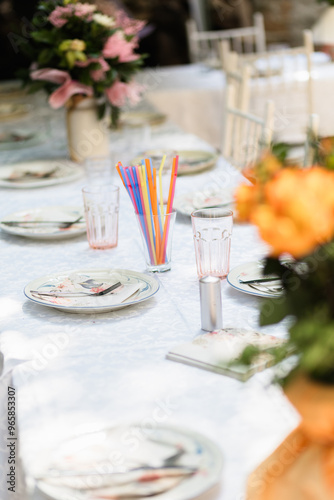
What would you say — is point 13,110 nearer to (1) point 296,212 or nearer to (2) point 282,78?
(2) point 282,78

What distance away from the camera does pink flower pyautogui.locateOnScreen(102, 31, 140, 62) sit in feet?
7.11

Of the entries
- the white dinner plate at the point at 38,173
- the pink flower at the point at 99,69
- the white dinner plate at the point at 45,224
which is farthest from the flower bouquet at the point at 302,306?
the pink flower at the point at 99,69

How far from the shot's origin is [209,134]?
12.1 feet

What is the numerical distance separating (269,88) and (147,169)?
250 cm

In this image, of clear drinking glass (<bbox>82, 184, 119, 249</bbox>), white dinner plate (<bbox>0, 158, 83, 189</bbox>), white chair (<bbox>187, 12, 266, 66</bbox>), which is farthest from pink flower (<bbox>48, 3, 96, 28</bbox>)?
white chair (<bbox>187, 12, 266, 66</bbox>)

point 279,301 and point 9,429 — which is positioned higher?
point 279,301

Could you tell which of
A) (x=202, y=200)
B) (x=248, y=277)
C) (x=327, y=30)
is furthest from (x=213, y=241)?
(x=327, y=30)

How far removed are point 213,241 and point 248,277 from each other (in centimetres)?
9

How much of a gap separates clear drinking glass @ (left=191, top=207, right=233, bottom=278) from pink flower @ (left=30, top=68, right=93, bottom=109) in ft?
3.54

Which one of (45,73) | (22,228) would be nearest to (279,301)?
(22,228)

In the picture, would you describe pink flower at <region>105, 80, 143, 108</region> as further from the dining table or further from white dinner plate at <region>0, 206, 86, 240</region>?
the dining table

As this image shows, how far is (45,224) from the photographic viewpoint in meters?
1.60

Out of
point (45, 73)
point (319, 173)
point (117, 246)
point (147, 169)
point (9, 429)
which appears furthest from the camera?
point (45, 73)

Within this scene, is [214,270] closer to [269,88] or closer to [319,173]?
[319,173]
